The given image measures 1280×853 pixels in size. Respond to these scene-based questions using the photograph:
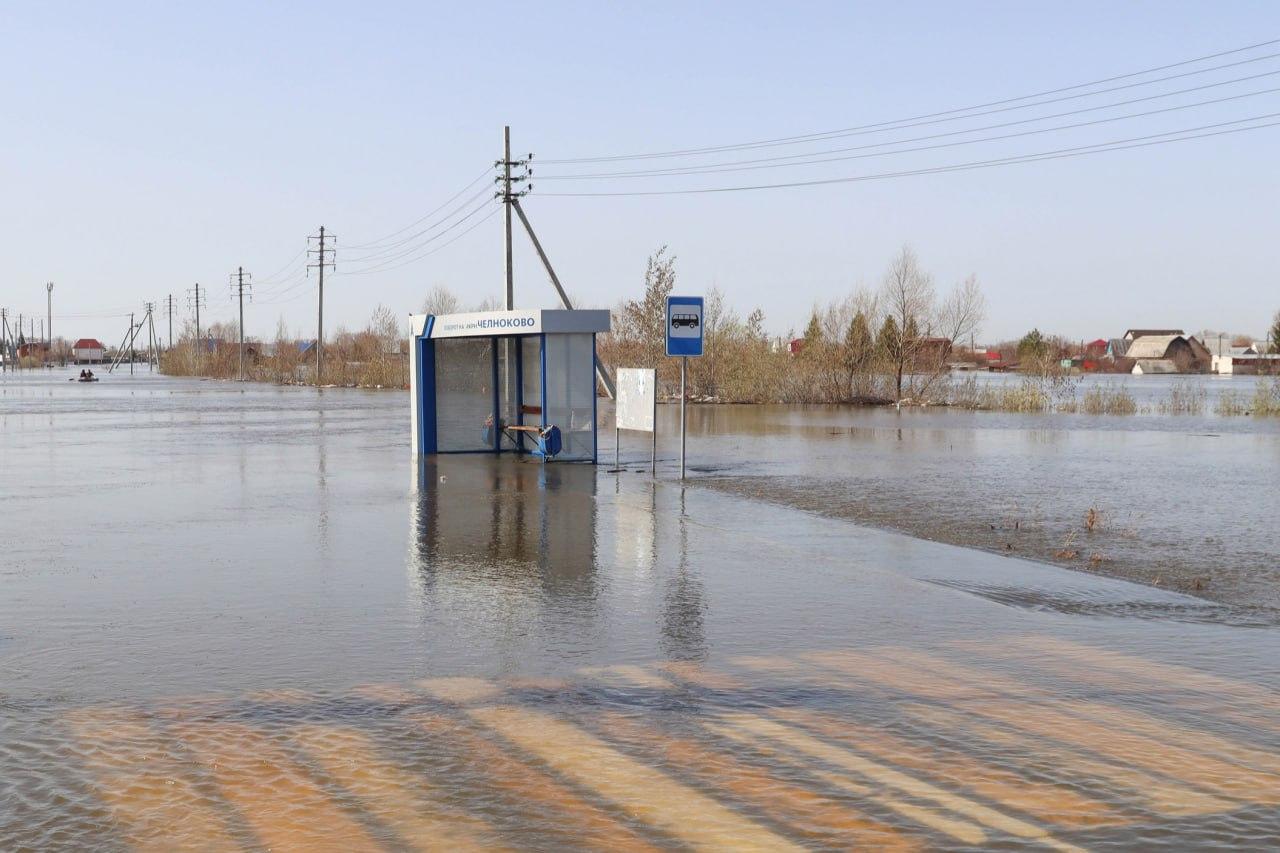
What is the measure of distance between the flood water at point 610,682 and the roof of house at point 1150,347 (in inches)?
6207

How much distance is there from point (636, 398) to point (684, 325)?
1.81 m

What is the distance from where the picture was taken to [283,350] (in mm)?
97062

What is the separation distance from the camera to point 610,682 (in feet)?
22.1

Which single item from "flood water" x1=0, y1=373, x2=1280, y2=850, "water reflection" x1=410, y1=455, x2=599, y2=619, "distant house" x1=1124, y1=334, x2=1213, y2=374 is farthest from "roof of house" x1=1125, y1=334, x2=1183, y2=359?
"flood water" x1=0, y1=373, x2=1280, y2=850

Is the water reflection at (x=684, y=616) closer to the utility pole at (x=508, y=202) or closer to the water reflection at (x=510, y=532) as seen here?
the water reflection at (x=510, y=532)

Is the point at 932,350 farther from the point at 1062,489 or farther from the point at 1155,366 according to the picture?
the point at 1155,366

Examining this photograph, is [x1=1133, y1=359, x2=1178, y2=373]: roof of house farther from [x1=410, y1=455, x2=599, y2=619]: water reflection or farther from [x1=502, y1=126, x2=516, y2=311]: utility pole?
[x1=410, y1=455, x2=599, y2=619]: water reflection

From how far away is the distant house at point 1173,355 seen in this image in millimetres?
152625

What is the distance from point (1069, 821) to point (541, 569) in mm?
Result: 6165

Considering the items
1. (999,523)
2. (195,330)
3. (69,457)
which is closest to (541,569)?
(999,523)

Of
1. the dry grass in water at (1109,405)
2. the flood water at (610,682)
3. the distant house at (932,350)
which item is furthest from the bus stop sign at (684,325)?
the distant house at (932,350)

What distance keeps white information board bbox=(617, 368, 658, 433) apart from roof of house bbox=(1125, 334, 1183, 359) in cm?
15421

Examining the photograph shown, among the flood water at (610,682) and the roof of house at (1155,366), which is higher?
the roof of house at (1155,366)

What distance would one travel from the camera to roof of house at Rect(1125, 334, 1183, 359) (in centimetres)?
16038
